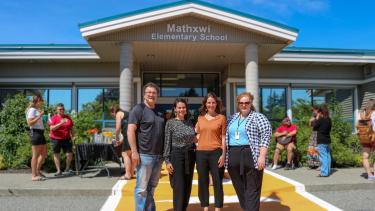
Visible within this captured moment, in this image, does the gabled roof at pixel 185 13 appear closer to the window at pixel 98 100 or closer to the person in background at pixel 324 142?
the person in background at pixel 324 142

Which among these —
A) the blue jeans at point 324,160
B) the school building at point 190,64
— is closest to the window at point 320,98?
the school building at point 190,64

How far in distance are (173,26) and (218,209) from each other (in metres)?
7.47

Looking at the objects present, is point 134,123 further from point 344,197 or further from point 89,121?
point 89,121

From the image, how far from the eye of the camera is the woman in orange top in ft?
17.4

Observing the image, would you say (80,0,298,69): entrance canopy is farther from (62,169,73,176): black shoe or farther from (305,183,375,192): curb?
(305,183,375,192): curb

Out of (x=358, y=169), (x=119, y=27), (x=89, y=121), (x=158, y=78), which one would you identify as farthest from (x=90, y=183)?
(x=158, y=78)

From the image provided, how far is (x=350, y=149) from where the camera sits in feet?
36.3

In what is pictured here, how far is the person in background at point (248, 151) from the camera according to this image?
16.1 feet

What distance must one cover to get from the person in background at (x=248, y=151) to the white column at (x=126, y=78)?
21.8ft

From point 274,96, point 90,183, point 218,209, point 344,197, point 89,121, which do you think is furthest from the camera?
point 274,96

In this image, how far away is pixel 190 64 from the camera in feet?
52.4

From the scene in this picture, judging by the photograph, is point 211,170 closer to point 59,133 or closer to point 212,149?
point 212,149

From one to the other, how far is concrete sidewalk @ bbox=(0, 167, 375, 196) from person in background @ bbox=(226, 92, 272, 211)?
2.98 metres

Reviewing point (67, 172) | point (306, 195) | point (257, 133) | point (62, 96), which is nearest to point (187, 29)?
point (67, 172)
